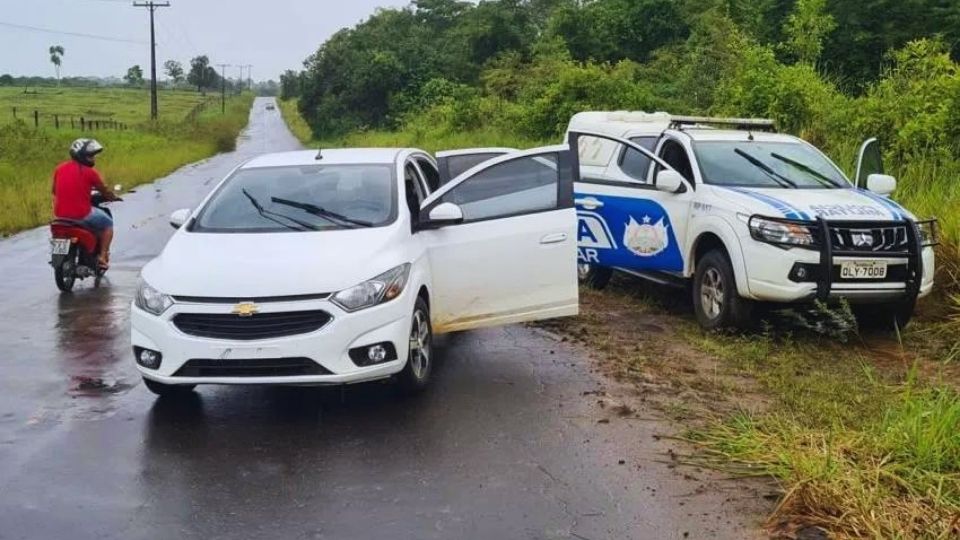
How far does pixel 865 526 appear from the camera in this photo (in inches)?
169

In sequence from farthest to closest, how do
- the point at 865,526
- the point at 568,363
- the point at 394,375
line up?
the point at 568,363, the point at 394,375, the point at 865,526

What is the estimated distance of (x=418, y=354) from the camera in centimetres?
661

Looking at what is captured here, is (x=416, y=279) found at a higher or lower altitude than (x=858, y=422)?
higher

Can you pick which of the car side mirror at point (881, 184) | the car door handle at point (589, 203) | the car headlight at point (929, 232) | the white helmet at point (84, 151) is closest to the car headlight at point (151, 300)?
the car door handle at point (589, 203)

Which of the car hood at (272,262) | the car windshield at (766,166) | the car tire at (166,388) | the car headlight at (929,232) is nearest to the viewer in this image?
the car hood at (272,262)

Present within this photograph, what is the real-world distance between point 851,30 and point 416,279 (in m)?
19.2

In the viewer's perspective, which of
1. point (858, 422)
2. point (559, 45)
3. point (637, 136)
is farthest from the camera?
point (559, 45)

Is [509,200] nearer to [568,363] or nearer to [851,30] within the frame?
[568,363]

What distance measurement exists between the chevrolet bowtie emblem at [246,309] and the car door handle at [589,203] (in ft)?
15.9

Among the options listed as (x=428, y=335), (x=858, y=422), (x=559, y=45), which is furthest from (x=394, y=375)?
(x=559, y=45)

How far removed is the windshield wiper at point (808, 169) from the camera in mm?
9047

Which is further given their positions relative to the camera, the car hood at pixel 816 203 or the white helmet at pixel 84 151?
the white helmet at pixel 84 151

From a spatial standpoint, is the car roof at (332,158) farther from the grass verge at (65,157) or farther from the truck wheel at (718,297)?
the grass verge at (65,157)

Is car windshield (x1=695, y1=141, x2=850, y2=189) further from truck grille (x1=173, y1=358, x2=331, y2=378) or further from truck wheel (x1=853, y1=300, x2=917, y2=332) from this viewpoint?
truck grille (x1=173, y1=358, x2=331, y2=378)
